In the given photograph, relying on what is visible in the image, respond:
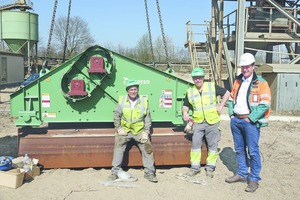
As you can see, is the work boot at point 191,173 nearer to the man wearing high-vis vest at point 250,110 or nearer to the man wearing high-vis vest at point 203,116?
the man wearing high-vis vest at point 203,116

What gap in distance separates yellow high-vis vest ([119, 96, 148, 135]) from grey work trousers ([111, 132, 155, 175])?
11 cm

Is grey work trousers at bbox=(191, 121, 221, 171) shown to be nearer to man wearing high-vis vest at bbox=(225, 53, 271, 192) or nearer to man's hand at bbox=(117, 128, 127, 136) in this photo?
man wearing high-vis vest at bbox=(225, 53, 271, 192)

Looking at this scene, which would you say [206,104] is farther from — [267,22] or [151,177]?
[267,22]

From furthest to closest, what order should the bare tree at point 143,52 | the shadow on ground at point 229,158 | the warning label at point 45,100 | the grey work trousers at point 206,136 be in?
1. the bare tree at point 143,52
2. the shadow on ground at point 229,158
3. the warning label at point 45,100
4. the grey work trousers at point 206,136

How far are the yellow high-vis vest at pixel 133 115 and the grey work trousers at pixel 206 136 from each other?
0.91 m

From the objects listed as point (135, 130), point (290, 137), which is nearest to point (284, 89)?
point (290, 137)

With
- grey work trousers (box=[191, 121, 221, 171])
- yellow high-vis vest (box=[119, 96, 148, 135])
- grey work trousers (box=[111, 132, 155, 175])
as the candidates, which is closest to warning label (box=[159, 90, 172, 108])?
yellow high-vis vest (box=[119, 96, 148, 135])

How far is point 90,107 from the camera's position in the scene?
19.2 ft

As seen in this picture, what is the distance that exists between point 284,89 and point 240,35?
107 inches

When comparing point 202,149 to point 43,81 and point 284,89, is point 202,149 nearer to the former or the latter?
point 43,81

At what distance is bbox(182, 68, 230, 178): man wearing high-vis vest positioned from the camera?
5.48 m

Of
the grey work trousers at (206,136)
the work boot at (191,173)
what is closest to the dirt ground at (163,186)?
the work boot at (191,173)

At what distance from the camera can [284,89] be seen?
1311cm

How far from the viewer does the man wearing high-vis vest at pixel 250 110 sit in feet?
15.9
